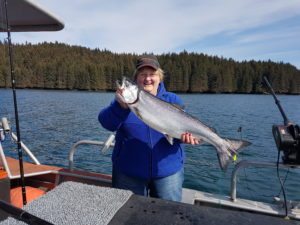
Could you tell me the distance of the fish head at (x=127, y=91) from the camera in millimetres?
3647

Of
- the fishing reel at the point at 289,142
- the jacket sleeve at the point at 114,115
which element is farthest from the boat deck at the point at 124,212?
the fishing reel at the point at 289,142

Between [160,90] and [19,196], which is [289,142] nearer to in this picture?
[160,90]

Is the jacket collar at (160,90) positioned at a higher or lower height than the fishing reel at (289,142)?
higher

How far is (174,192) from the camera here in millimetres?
4012

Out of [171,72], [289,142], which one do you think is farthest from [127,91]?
[171,72]

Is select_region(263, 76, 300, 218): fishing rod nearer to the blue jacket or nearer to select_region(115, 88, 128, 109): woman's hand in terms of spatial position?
the blue jacket

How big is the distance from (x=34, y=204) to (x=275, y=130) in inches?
119

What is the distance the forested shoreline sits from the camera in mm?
119000

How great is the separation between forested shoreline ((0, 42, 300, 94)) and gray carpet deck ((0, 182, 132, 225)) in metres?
106

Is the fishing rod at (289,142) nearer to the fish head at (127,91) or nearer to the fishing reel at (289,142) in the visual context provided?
the fishing reel at (289,142)

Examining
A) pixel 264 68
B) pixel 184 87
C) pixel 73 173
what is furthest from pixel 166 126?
pixel 264 68

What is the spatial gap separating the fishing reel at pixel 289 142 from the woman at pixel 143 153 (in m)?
1.04

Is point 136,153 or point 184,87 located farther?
point 184,87

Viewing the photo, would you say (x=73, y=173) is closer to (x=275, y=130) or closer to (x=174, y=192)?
(x=174, y=192)
